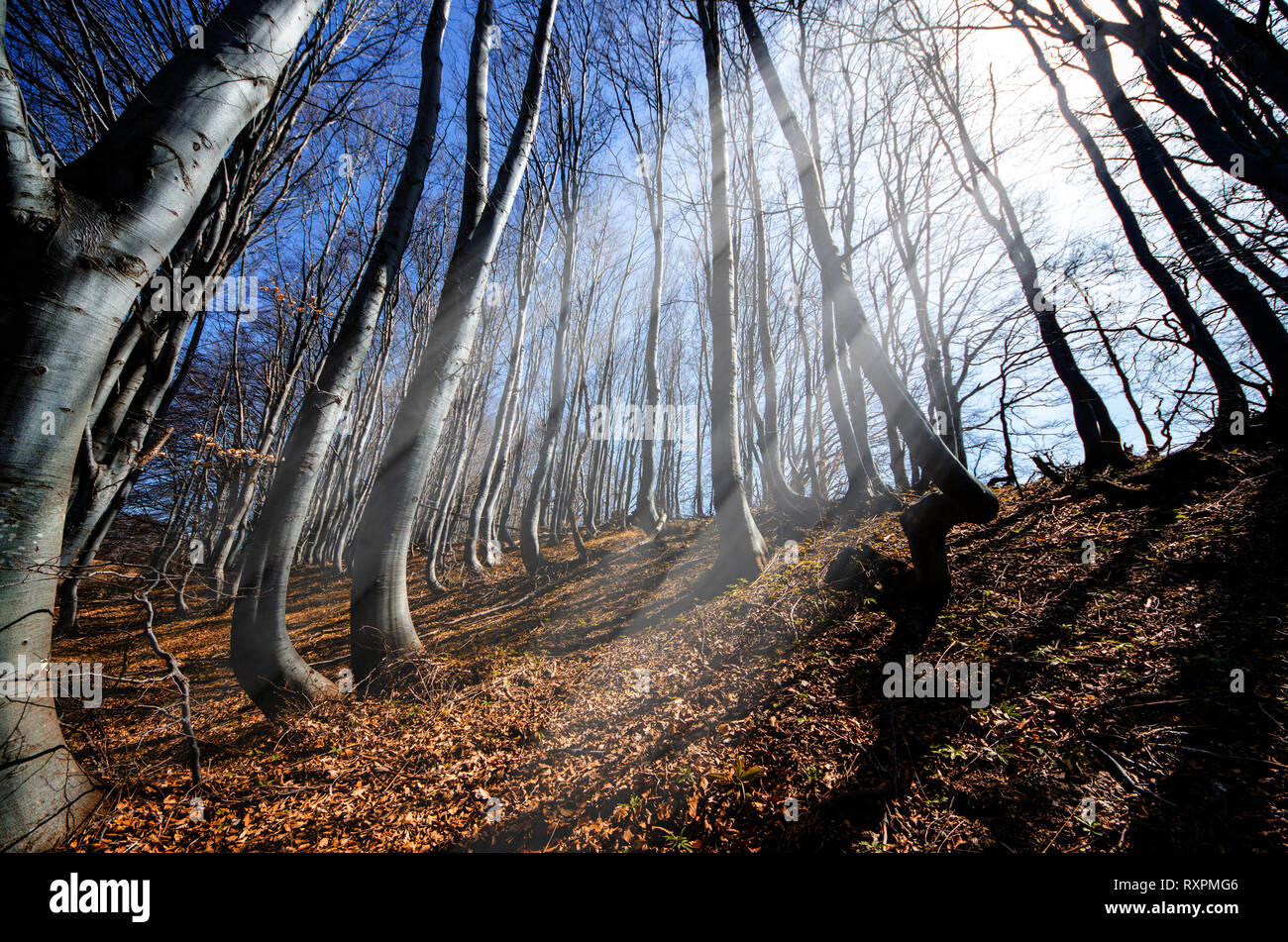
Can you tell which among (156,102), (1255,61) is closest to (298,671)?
(156,102)

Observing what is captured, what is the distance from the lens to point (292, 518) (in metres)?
3.46

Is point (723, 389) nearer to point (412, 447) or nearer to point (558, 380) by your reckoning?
point (412, 447)

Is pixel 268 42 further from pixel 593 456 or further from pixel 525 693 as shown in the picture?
pixel 593 456

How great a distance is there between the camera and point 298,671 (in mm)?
3328

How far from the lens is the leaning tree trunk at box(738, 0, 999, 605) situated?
3236 millimetres

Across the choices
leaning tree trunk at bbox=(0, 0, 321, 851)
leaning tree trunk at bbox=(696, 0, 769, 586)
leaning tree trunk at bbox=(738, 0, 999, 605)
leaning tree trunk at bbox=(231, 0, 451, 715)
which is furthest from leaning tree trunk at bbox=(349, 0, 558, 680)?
leaning tree trunk at bbox=(738, 0, 999, 605)

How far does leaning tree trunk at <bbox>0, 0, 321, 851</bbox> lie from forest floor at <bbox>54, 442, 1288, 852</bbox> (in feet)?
1.12

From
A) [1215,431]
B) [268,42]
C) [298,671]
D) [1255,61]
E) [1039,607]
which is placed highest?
[1255,61]

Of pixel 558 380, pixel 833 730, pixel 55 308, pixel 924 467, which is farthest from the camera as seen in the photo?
pixel 558 380

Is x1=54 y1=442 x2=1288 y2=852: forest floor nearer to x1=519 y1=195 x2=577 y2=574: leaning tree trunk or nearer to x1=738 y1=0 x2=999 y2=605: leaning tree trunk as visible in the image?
x1=738 y1=0 x2=999 y2=605: leaning tree trunk

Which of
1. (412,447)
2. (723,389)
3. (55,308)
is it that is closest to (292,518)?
(412,447)

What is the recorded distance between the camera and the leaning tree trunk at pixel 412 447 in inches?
144

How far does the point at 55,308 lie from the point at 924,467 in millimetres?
5375
